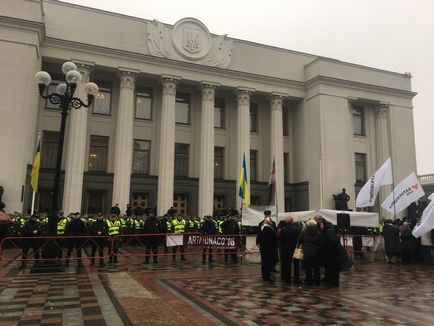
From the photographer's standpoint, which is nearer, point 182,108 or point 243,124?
point 243,124

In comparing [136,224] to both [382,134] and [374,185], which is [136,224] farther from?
[382,134]

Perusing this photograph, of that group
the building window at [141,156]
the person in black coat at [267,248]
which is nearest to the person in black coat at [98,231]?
the person in black coat at [267,248]

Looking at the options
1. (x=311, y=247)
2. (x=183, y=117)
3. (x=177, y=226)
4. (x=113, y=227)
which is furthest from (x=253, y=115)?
(x=311, y=247)

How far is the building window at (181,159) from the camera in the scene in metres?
28.7

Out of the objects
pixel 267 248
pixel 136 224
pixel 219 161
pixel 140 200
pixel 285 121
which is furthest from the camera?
pixel 285 121

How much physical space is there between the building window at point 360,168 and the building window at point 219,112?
38.7 feet

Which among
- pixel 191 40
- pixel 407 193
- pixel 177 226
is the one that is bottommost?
pixel 177 226

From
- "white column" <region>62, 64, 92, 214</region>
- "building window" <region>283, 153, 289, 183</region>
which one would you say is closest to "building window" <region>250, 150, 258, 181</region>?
"building window" <region>283, 153, 289, 183</region>

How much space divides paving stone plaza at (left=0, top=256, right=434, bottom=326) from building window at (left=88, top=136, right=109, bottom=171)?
48.8 ft

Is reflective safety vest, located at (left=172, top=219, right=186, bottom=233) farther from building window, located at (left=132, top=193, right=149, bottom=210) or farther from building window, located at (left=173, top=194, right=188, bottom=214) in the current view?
building window, located at (left=173, top=194, right=188, bottom=214)

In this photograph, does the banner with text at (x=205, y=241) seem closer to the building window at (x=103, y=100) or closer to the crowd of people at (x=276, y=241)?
the crowd of people at (x=276, y=241)

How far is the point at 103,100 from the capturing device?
27.4 metres

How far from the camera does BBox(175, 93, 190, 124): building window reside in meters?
29.4

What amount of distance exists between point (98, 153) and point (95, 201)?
3.31 m
